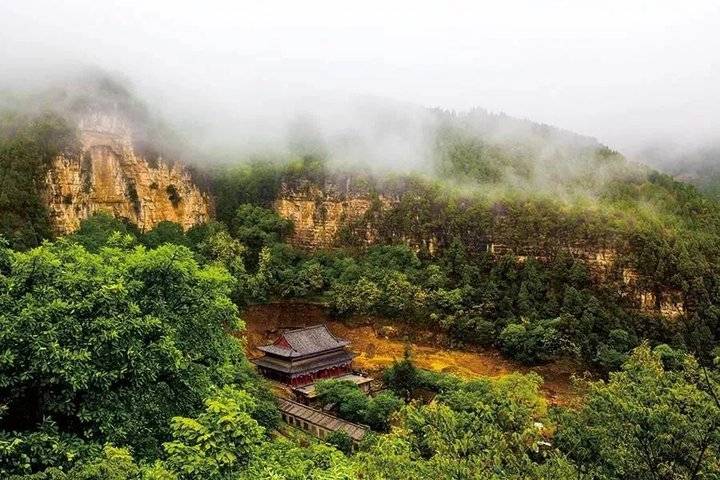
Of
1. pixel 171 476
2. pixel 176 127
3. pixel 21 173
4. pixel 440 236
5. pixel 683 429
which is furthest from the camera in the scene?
pixel 176 127

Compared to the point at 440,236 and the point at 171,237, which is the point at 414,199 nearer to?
the point at 440,236

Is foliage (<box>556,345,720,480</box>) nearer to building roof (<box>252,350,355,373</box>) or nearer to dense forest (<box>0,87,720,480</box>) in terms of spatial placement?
dense forest (<box>0,87,720,480</box>)

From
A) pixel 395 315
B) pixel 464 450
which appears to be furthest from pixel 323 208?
pixel 464 450

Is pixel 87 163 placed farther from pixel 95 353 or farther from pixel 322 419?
pixel 95 353

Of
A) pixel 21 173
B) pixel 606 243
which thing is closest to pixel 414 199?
pixel 606 243

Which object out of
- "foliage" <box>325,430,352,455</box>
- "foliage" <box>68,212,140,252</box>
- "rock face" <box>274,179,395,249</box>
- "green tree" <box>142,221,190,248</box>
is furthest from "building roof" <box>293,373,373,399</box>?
"green tree" <box>142,221,190,248</box>

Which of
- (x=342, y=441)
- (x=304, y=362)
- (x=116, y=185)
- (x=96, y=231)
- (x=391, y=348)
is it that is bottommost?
(x=391, y=348)

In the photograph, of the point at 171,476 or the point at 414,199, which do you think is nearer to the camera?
the point at 171,476

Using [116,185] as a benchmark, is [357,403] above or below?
below
